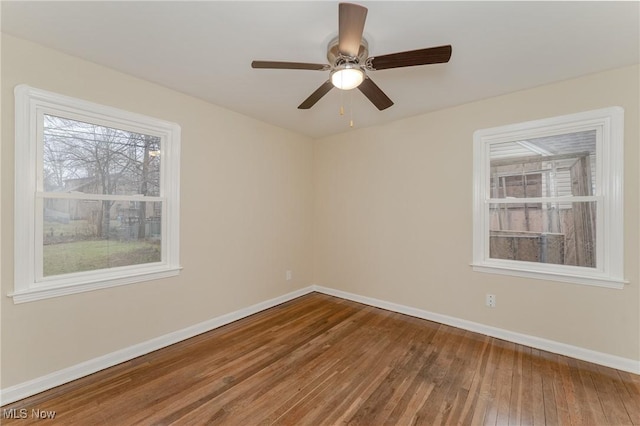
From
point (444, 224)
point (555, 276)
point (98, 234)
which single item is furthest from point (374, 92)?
point (98, 234)

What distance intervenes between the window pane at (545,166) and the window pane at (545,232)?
14 centimetres

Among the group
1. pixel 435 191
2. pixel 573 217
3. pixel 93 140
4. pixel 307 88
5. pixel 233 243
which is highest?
pixel 307 88

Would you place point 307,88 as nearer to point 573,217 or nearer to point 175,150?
point 175,150

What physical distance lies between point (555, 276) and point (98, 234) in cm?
417

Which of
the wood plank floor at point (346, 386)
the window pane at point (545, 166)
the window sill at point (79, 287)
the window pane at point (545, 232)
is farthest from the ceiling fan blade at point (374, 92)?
the window sill at point (79, 287)

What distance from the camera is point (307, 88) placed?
265cm

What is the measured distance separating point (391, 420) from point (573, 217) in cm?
248

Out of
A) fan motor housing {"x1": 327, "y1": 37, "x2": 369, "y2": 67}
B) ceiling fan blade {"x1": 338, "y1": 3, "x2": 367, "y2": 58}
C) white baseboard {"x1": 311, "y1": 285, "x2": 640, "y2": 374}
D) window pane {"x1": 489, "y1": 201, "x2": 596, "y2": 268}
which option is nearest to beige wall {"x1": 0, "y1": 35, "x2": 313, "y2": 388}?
white baseboard {"x1": 311, "y1": 285, "x2": 640, "y2": 374}

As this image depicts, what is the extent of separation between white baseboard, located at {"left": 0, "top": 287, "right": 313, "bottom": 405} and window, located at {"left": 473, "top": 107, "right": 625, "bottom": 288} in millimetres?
2990

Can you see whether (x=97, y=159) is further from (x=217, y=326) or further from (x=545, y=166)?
(x=545, y=166)

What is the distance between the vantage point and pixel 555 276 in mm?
2541

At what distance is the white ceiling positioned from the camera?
1.64 metres

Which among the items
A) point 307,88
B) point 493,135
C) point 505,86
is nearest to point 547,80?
point 505,86

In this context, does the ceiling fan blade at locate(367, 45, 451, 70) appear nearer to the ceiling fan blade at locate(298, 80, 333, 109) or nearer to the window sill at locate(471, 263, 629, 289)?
the ceiling fan blade at locate(298, 80, 333, 109)
